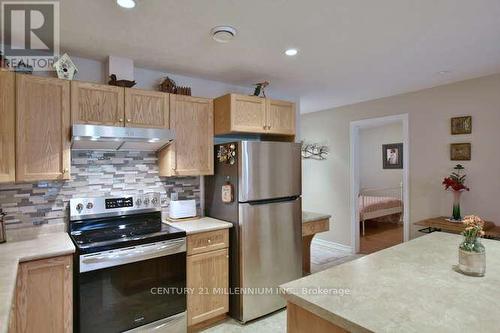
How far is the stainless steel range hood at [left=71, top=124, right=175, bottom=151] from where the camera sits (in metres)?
2.09

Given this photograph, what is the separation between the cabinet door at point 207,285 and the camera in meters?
2.49

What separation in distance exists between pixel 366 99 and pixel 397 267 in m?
3.23

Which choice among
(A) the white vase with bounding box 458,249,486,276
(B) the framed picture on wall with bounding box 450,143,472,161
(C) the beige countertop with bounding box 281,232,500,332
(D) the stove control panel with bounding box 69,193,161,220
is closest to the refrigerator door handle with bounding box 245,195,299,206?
(D) the stove control panel with bounding box 69,193,161,220

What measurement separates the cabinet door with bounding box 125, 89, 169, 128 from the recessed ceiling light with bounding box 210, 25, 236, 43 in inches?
31.4

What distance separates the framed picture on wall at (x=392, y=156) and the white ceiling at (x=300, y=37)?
3710 millimetres

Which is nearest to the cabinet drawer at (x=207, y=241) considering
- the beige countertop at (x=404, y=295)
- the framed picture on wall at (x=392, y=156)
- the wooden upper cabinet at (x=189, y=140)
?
the wooden upper cabinet at (x=189, y=140)

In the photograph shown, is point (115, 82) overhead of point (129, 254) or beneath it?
overhead

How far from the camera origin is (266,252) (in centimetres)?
279

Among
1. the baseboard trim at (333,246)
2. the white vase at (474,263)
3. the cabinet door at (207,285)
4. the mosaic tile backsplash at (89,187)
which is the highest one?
the mosaic tile backsplash at (89,187)

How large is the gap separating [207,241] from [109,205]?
920 millimetres

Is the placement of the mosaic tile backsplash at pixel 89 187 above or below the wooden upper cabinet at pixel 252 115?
below

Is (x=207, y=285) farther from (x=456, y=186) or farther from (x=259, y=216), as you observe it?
(x=456, y=186)

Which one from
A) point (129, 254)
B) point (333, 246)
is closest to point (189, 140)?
point (129, 254)

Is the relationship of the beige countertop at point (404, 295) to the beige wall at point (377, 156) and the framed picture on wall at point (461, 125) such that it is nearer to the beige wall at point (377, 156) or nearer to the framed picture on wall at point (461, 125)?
the framed picture on wall at point (461, 125)
